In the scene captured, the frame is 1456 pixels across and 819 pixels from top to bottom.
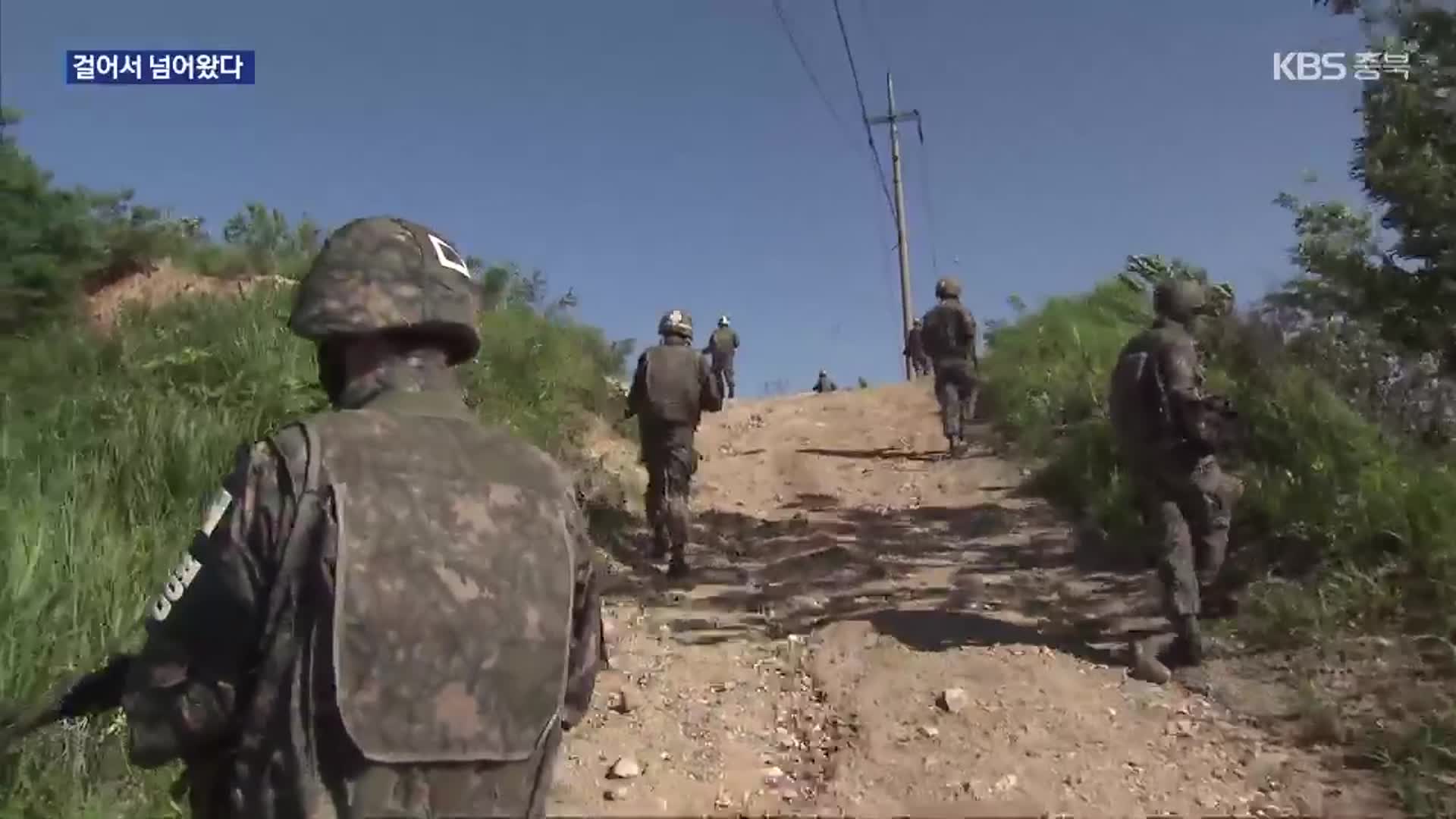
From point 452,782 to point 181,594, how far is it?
1.70 ft

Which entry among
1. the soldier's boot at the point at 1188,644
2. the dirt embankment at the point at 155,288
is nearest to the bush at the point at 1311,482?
the soldier's boot at the point at 1188,644

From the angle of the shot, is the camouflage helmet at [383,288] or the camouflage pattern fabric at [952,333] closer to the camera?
the camouflage helmet at [383,288]

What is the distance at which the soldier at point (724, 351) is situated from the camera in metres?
17.8

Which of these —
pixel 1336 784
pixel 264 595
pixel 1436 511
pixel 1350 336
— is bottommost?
pixel 1336 784

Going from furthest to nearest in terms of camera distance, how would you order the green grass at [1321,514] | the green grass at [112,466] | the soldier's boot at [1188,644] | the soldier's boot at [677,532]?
1. the soldier's boot at [677,532]
2. the soldier's boot at [1188,644]
3. the green grass at [1321,514]
4. the green grass at [112,466]

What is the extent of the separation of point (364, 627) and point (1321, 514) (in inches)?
239

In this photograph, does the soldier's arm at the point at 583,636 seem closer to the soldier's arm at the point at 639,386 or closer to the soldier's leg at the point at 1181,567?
the soldier's leg at the point at 1181,567

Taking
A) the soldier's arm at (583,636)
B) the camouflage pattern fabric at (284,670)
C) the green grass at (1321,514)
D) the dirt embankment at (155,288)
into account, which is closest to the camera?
the camouflage pattern fabric at (284,670)

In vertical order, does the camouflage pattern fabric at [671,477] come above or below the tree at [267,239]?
below

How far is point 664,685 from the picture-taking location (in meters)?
5.79

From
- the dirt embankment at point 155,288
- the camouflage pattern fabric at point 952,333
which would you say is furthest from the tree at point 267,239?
the camouflage pattern fabric at point 952,333

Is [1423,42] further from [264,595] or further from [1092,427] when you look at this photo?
[264,595]

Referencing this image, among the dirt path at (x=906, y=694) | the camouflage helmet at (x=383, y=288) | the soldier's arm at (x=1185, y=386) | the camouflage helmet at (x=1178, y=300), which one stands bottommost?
the dirt path at (x=906, y=694)

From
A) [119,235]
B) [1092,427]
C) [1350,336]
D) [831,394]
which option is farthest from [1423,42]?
[119,235]
